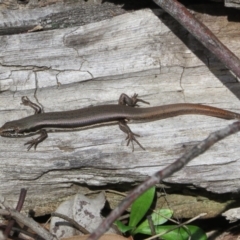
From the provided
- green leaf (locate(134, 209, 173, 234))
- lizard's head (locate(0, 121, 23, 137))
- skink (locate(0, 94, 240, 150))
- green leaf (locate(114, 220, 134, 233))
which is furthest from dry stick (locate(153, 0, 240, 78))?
lizard's head (locate(0, 121, 23, 137))

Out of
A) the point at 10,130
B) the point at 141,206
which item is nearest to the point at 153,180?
the point at 141,206

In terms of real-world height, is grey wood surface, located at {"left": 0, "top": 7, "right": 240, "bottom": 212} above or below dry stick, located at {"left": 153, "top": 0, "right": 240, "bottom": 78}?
below

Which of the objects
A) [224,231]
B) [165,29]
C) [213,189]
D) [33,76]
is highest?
[165,29]

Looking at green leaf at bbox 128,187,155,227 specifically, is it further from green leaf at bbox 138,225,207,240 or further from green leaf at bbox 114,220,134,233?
green leaf at bbox 138,225,207,240

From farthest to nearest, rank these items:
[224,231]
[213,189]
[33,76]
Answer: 1. [33,76]
2. [224,231]
3. [213,189]

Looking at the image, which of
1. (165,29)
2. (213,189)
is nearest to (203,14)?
(165,29)

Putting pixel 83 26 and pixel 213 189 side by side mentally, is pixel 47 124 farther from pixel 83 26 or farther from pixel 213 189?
pixel 213 189
